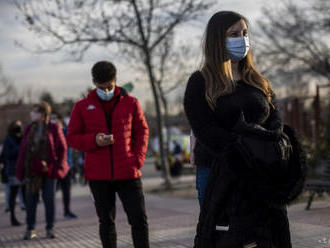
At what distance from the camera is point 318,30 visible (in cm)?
2552

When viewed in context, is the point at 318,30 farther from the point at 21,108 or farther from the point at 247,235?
the point at 21,108

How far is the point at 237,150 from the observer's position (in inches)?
118

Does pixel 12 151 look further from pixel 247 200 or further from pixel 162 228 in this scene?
pixel 247 200

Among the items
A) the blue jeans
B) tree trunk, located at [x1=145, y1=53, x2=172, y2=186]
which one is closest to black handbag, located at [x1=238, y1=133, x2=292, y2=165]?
the blue jeans

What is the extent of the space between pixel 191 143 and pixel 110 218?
1681mm

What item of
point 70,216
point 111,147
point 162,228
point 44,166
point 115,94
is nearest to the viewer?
point 111,147

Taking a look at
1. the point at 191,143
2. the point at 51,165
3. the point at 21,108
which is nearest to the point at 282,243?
the point at 191,143

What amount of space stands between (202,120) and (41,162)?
5.07 meters

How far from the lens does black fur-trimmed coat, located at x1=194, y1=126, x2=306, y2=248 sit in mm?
2969

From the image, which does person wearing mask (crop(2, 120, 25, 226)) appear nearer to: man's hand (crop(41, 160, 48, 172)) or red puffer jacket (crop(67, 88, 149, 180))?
man's hand (crop(41, 160, 48, 172))

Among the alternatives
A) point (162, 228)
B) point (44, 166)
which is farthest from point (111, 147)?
point (162, 228)

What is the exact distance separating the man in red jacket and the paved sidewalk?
5.32 feet

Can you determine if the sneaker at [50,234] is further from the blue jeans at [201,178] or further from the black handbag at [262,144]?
the black handbag at [262,144]

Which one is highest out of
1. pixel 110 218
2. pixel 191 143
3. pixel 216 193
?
pixel 191 143
